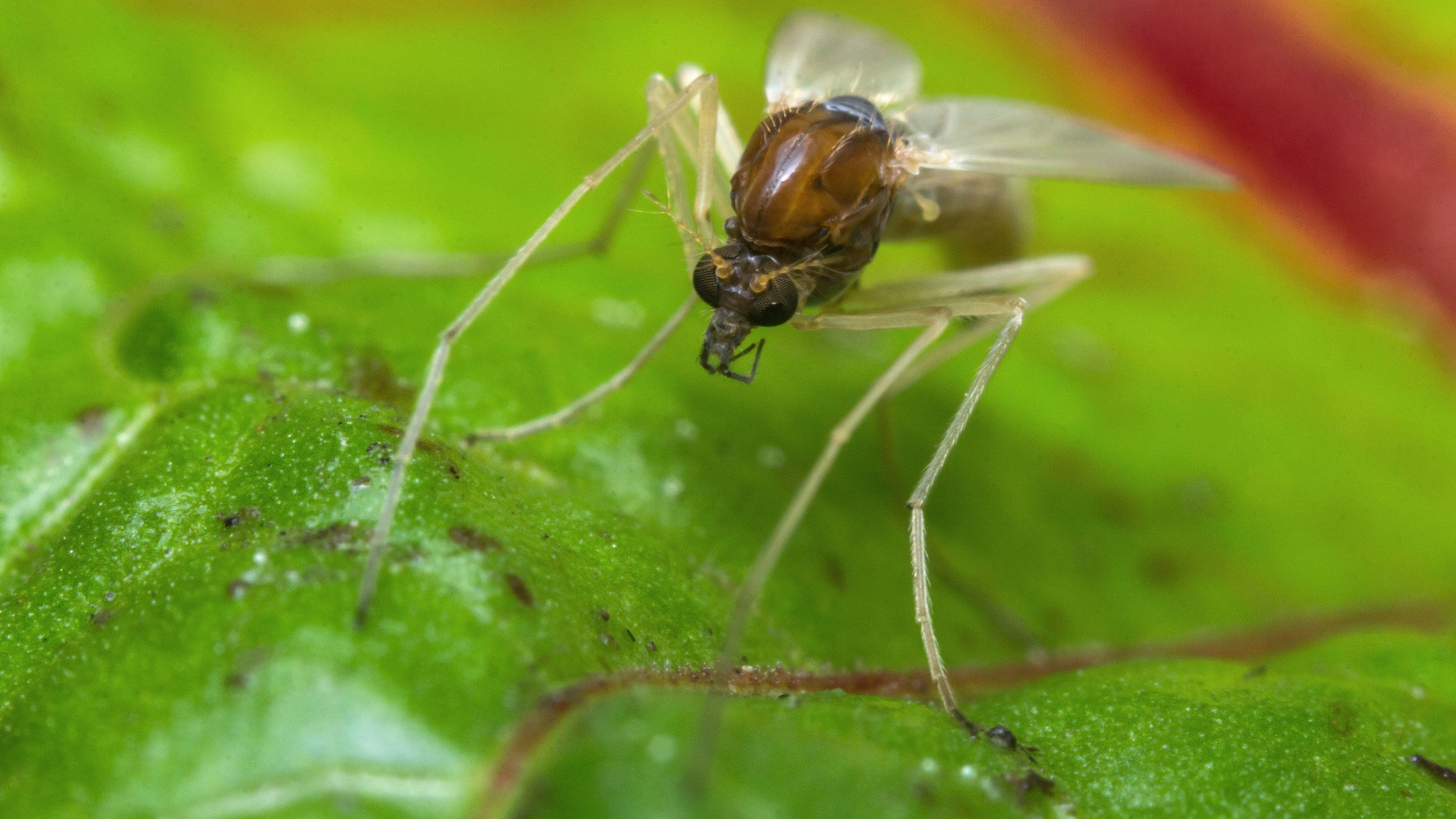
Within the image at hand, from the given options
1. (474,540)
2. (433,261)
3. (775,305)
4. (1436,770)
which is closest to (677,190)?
(775,305)

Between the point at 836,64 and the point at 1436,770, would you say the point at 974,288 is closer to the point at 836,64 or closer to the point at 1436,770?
the point at 836,64

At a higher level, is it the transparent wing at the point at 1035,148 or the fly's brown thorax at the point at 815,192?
the transparent wing at the point at 1035,148

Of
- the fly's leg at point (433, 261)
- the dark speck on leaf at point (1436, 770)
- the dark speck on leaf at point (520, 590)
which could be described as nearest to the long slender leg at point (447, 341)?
the dark speck on leaf at point (520, 590)

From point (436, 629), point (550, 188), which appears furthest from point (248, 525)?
point (550, 188)

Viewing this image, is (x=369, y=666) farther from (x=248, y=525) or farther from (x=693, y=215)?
(x=693, y=215)

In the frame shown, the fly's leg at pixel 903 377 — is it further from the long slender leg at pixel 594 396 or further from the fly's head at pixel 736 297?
the long slender leg at pixel 594 396
